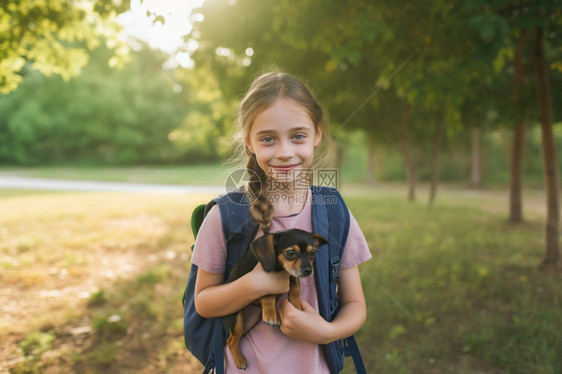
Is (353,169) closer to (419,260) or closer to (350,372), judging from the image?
(419,260)

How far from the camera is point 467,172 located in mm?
25547

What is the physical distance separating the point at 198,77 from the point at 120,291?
6.13m

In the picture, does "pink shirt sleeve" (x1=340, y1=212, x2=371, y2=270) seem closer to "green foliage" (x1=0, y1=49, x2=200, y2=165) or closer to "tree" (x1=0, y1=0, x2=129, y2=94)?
"tree" (x1=0, y1=0, x2=129, y2=94)

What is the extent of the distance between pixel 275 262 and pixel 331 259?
29 cm

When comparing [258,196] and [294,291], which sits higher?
[258,196]

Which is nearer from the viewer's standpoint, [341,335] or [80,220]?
[341,335]

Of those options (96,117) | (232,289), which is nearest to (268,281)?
(232,289)

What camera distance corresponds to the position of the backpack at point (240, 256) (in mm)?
1422

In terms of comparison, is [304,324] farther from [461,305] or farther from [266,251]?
[461,305]

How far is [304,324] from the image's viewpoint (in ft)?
4.34

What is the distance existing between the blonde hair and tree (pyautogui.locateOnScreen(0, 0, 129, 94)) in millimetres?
2988

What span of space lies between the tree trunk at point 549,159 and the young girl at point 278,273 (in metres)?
5.35

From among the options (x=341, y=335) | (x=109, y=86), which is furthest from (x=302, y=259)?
(x=109, y=86)

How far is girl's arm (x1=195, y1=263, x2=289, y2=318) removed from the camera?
1302 millimetres
